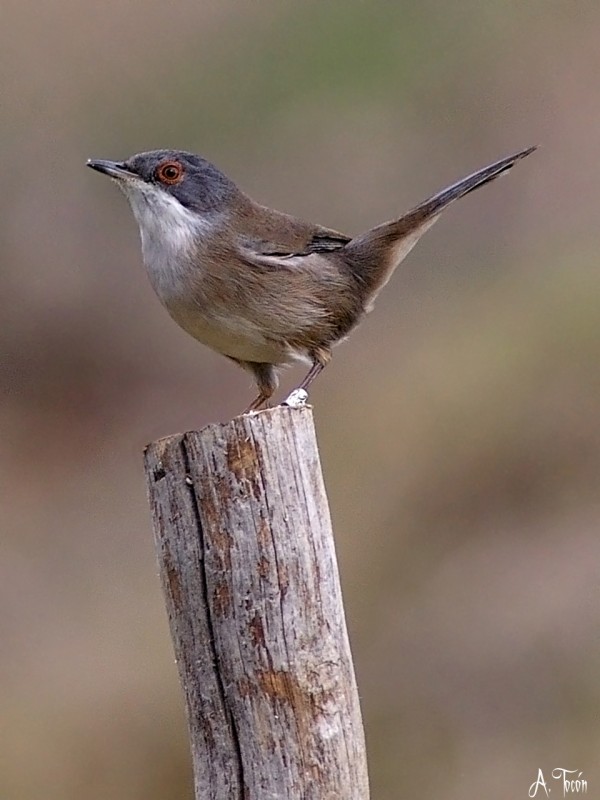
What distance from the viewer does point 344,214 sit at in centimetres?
1630

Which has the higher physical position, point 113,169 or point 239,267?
point 113,169

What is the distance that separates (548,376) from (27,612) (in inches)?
218

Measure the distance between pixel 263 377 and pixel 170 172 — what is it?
1.21 meters

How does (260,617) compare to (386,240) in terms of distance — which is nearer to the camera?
(260,617)

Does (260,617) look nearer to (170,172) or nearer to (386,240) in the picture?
(170,172)

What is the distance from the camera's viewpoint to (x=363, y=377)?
13414mm

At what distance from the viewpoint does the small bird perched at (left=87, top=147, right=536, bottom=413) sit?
5.91 m

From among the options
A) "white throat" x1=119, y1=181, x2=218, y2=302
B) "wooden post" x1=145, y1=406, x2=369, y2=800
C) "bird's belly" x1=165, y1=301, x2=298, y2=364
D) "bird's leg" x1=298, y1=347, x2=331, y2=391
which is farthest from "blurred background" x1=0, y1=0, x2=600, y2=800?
"wooden post" x1=145, y1=406, x2=369, y2=800

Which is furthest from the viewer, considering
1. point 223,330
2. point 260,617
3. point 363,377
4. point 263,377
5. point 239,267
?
point 363,377

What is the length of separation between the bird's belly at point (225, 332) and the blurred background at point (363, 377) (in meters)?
4.14

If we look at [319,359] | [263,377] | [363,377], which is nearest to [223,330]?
[319,359]

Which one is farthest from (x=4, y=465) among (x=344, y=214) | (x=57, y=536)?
Result: (x=344, y=214)

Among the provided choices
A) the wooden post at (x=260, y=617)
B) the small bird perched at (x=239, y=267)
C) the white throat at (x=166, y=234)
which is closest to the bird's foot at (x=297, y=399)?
the wooden post at (x=260, y=617)

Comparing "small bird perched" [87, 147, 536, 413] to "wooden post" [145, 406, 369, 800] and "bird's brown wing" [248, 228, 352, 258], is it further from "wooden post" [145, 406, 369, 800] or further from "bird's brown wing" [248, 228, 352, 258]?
"wooden post" [145, 406, 369, 800]
